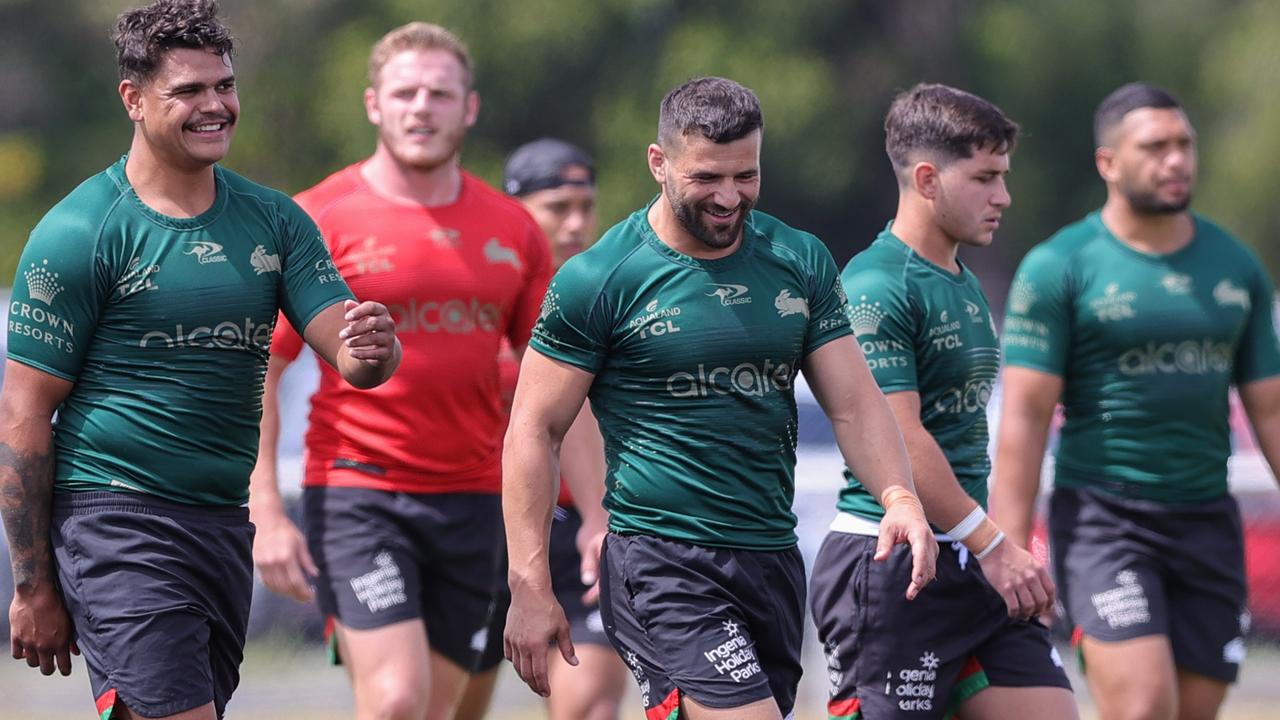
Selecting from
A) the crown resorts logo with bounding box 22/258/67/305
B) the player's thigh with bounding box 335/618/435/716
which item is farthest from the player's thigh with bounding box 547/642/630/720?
the crown resorts logo with bounding box 22/258/67/305

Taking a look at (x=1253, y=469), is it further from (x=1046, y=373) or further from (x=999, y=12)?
(x=999, y=12)

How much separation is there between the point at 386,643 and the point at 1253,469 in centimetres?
700

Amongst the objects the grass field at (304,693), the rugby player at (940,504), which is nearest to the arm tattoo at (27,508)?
the rugby player at (940,504)

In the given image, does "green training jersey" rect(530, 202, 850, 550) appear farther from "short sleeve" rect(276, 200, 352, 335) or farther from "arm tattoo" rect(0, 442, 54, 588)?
"arm tattoo" rect(0, 442, 54, 588)

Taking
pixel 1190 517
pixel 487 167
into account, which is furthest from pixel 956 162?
pixel 487 167

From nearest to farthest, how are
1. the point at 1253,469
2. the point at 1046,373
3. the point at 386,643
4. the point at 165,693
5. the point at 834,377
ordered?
the point at 165,693
the point at 834,377
the point at 386,643
the point at 1046,373
the point at 1253,469

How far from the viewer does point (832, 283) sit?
559 centimetres

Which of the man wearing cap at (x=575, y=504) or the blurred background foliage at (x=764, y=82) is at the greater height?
the blurred background foliage at (x=764, y=82)

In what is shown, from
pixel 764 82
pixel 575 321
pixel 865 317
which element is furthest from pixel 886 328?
pixel 764 82

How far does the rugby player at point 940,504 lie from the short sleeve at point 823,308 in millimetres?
411

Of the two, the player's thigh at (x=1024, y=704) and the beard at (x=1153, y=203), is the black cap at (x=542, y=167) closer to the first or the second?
the beard at (x=1153, y=203)

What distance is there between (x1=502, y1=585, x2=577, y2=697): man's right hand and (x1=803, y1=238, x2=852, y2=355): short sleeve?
1013mm

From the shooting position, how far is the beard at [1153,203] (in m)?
7.40

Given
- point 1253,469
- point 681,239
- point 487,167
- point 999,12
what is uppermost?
point 999,12
